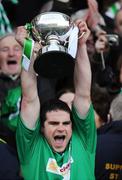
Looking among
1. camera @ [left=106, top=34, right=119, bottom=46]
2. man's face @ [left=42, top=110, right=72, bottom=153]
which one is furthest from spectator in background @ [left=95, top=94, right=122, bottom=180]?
camera @ [left=106, top=34, right=119, bottom=46]

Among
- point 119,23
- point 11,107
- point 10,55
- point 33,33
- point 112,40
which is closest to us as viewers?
point 33,33

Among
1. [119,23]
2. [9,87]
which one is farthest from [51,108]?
[119,23]

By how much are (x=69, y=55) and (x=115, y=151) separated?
103 cm

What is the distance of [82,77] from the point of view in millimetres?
4023

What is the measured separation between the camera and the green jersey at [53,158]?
13.3 feet

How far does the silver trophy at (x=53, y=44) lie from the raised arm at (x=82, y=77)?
0.15m

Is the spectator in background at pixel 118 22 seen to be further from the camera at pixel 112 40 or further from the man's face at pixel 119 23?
the camera at pixel 112 40

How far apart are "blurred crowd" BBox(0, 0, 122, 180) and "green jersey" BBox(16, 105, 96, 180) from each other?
251 mm

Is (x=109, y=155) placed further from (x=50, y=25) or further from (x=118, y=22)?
(x=118, y=22)

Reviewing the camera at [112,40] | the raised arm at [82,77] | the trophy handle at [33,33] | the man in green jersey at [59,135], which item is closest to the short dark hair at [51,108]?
the man in green jersey at [59,135]

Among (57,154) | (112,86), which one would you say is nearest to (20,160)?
(57,154)

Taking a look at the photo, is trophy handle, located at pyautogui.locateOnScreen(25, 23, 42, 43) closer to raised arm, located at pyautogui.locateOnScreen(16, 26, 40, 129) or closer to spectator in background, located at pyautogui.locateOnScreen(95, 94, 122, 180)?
raised arm, located at pyautogui.locateOnScreen(16, 26, 40, 129)

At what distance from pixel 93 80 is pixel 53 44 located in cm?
191

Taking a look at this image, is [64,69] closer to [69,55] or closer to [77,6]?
[69,55]
